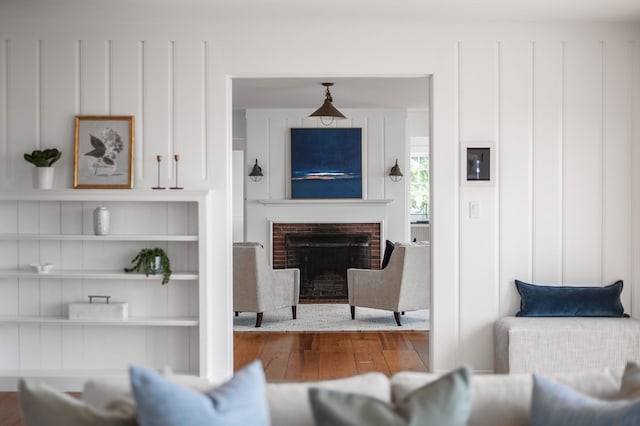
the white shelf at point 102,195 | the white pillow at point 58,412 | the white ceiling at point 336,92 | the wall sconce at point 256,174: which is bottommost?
the white pillow at point 58,412

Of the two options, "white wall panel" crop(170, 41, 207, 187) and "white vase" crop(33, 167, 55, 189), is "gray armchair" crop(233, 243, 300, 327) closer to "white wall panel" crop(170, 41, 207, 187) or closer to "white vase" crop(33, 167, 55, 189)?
"white wall panel" crop(170, 41, 207, 187)

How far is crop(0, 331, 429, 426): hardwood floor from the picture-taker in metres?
5.31

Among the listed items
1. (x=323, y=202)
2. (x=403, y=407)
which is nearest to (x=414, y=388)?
(x=403, y=407)

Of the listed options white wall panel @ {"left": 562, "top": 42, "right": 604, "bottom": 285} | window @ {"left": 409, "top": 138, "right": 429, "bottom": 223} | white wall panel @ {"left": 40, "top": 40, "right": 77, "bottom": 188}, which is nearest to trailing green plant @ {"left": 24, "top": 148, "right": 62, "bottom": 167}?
white wall panel @ {"left": 40, "top": 40, "right": 77, "bottom": 188}

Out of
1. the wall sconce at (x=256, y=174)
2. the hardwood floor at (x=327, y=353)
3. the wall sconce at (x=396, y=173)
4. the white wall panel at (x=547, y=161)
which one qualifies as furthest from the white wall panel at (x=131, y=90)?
the wall sconce at (x=396, y=173)

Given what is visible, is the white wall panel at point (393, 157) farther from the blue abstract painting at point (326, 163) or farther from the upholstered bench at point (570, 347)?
the upholstered bench at point (570, 347)

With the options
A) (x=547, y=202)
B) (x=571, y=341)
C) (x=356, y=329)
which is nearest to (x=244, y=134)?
(x=356, y=329)

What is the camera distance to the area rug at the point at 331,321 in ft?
23.5

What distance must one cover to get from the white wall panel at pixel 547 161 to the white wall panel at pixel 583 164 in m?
0.05

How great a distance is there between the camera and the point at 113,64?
4859 mm

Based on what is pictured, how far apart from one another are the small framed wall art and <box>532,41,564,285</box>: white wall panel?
317 millimetres

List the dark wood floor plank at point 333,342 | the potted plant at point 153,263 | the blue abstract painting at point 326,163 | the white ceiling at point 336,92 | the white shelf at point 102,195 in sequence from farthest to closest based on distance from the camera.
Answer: the blue abstract painting at point 326,163
the white ceiling at point 336,92
the dark wood floor plank at point 333,342
the potted plant at point 153,263
the white shelf at point 102,195

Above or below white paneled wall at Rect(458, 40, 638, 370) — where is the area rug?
below

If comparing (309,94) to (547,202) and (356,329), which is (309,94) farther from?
(547,202)
